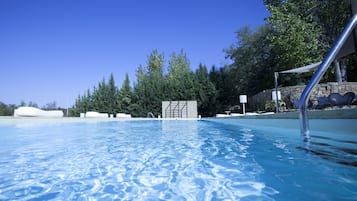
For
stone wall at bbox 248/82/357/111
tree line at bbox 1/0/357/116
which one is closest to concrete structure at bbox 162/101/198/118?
tree line at bbox 1/0/357/116

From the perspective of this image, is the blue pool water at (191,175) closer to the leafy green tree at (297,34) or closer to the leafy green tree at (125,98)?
the leafy green tree at (297,34)

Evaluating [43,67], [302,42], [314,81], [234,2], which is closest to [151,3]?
[234,2]

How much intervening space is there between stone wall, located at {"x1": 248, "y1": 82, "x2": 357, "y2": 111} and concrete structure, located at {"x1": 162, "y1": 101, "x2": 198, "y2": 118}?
490cm

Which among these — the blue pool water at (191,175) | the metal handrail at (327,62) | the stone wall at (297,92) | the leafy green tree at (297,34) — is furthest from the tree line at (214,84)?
the metal handrail at (327,62)

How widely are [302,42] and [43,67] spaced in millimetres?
20368

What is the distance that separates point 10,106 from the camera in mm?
22391

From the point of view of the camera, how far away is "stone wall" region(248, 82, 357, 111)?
11625 millimetres

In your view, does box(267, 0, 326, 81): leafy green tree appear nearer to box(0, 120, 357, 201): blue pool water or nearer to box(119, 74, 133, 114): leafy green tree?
box(0, 120, 357, 201): blue pool water

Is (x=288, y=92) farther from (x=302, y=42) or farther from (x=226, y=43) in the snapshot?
(x=226, y=43)

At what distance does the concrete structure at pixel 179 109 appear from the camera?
20.7 m

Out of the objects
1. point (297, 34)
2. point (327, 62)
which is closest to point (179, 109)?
point (297, 34)

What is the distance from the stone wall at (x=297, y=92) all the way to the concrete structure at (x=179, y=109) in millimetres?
4897

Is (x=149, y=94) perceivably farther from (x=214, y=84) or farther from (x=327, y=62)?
(x=327, y=62)

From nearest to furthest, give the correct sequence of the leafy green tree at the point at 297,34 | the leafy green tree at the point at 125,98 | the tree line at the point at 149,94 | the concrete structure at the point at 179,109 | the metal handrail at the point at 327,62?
the metal handrail at the point at 327,62 < the leafy green tree at the point at 297,34 < the concrete structure at the point at 179,109 < the tree line at the point at 149,94 < the leafy green tree at the point at 125,98
